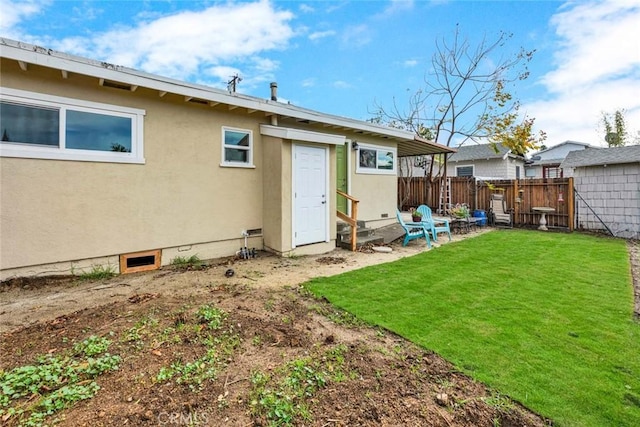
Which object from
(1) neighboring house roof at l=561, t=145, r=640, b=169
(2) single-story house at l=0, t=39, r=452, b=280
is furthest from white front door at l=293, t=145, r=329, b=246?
(1) neighboring house roof at l=561, t=145, r=640, b=169

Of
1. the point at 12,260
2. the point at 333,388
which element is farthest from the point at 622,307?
the point at 12,260

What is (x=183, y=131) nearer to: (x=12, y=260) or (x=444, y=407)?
(x=12, y=260)

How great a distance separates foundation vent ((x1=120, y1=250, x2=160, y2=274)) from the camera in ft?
17.6

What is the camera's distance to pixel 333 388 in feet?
7.45

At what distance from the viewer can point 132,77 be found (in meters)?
4.93

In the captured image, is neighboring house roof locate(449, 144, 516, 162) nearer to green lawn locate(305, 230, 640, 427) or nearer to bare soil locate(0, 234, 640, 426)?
green lawn locate(305, 230, 640, 427)

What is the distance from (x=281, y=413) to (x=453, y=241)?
25.5ft

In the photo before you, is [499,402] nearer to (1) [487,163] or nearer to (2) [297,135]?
(2) [297,135]

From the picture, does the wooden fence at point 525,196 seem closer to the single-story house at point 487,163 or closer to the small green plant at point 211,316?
the single-story house at point 487,163

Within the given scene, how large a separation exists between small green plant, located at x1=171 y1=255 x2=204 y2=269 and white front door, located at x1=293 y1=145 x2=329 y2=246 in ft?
6.55

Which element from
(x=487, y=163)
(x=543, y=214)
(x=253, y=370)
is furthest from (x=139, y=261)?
(x=487, y=163)

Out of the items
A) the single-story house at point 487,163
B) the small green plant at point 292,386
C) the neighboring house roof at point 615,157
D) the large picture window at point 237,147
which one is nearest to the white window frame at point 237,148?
the large picture window at point 237,147

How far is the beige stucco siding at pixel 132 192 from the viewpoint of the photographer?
443 centimetres

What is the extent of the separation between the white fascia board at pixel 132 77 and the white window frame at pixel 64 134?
0.51 metres
